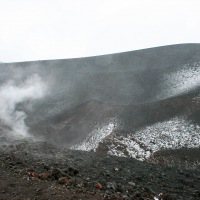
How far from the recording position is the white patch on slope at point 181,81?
98.2ft

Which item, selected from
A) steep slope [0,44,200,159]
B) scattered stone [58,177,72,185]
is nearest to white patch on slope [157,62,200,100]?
steep slope [0,44,200,159]

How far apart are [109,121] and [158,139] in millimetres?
5030

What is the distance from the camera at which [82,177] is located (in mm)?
12812

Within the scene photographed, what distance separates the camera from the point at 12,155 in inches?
613

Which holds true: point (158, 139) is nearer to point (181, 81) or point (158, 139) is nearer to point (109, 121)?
point (109, 121)

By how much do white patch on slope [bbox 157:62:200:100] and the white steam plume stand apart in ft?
45.9

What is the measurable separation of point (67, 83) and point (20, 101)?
6.49m

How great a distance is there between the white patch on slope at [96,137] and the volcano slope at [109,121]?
0.30ft

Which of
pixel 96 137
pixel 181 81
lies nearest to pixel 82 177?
pixel 96 137

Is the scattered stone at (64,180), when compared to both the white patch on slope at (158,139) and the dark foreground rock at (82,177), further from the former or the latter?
the white patch on slope at (158,139)

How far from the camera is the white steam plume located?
29.4 meters

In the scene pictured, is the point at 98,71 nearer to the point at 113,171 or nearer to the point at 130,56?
the point at 130,56

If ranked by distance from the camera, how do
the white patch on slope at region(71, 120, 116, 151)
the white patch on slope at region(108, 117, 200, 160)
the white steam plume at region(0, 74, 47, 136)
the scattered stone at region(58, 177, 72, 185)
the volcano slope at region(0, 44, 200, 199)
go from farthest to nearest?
the white steam plume at region(0, 74, 47, 136)
the white patch on slope at region(71, 120, 116, 151)
the white patch on slope at region(108, 117, 200, 160)
the volcano slope at region(0, 44, 200, 199)
the scattered stone at region(58, 177, 72, 185)

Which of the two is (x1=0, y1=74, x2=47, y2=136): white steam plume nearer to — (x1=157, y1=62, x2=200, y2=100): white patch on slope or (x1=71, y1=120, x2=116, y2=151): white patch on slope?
(x1=71, y1=120, x2=116, y2=151): white patch on slope
